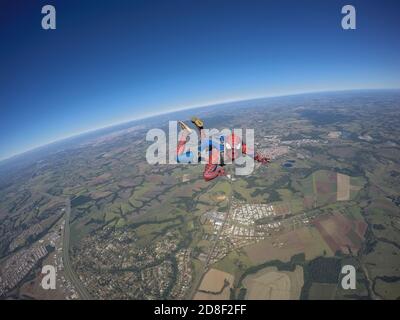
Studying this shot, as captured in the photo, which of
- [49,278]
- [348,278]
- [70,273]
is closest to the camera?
[348,278]

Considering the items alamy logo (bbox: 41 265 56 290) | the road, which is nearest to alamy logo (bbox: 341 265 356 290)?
the road

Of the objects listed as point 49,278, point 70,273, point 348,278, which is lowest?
point 49,278

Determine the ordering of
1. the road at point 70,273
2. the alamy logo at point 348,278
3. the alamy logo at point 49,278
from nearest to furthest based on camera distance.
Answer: the alamy logo at point 348,278
the road at point 70,273
the alamy logo at point 49,278

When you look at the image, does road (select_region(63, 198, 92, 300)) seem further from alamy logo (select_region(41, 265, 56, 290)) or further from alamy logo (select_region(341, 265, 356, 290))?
alamy logo (select_region(341, 265, 356, 290))

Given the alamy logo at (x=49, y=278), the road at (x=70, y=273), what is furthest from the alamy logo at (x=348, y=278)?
the alamy logo at (x=49, y=278)

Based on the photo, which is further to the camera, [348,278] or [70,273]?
[70,273]

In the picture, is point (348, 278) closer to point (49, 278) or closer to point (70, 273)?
point (70, 273)

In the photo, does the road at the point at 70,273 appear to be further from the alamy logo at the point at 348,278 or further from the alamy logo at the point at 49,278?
the alamy logo at the point at 348,278

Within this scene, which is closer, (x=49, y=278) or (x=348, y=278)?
(x=348, y=278)

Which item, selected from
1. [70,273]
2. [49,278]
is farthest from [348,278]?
[49,278]

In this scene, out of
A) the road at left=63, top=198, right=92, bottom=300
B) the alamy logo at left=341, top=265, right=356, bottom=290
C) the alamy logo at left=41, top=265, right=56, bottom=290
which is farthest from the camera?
the alamy logo at left=41, top=265, right=56, bottom=290

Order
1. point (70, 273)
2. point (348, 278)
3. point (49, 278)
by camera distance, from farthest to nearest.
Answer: point (49, 278) < point (70, 273) < point (348, 278)

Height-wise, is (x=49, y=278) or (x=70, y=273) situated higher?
(x=70, y=273)
